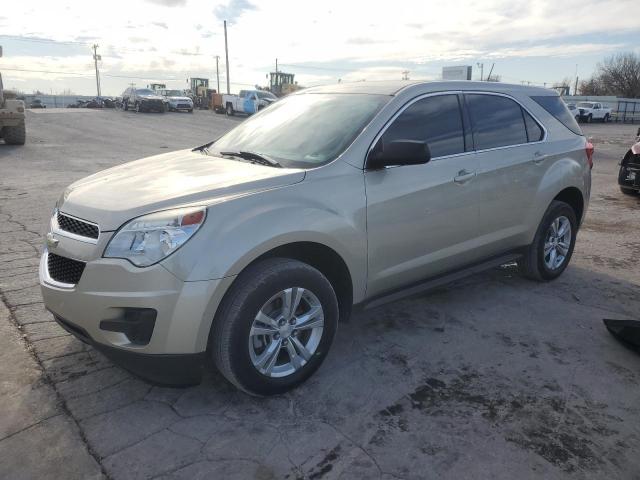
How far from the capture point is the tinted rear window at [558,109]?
5.02 metres

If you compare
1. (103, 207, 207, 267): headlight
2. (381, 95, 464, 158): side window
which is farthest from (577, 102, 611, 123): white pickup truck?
(103, 207, 207, 267): headlight

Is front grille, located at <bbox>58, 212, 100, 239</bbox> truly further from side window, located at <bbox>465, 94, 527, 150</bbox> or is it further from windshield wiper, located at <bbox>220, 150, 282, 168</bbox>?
side window, located at <bbox>465, 94, 527, 150</bbox>

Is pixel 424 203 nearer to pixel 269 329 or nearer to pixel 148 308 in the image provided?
pixel 269 329

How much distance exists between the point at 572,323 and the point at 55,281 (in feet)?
12.5

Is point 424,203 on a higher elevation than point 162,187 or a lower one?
lower

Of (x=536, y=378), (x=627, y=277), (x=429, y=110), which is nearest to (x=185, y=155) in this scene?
(x=429, y=110)

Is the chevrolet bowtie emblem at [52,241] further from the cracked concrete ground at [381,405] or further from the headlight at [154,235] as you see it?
the cracked concrete ground at [381,405]

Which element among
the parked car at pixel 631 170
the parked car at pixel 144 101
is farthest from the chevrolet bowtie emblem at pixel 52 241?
the parked car at pixel 144 101

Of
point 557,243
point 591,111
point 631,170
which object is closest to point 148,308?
point 557,243

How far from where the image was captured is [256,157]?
11.8 feet

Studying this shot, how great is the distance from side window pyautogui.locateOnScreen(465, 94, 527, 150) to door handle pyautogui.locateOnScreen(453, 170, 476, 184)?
298 mm

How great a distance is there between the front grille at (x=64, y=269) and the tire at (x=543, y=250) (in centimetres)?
383

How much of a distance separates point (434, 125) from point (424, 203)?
0.65 meters

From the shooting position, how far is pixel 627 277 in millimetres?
5449
